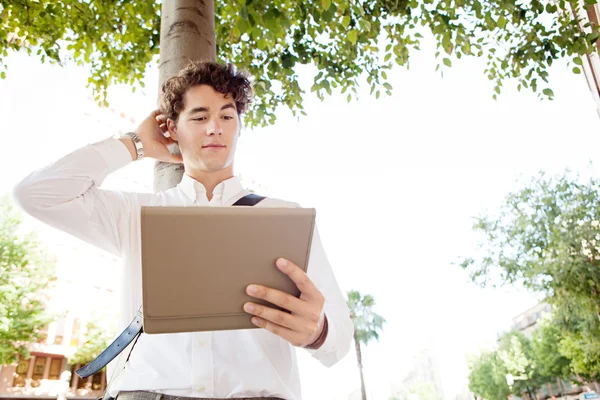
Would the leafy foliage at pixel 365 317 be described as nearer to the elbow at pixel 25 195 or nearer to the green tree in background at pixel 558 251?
the green tree in background at pixel 558 251

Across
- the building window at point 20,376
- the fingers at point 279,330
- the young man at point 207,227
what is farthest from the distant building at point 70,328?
the fingers at point 279,330

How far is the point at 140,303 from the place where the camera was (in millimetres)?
1582

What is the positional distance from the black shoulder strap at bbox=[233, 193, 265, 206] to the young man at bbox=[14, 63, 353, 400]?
5cm

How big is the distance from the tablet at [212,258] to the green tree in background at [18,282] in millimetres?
17616

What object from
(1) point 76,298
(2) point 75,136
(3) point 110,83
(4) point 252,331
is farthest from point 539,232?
(2) point 75,136

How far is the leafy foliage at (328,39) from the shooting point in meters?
4.36

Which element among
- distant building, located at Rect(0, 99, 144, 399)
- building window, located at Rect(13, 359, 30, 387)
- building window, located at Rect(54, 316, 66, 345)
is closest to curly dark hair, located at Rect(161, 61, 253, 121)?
distant building, located at Rect(0, 99, 144, 399)

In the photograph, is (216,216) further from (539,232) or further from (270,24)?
(539,232)

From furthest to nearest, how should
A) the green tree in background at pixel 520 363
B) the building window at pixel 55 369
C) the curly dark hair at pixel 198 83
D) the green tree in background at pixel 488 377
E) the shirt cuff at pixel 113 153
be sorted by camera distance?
the green tree in background at pixel 488 377, the green tree in background at pixel 520 363, the building window at pixel 55 369, the curly dark hair at pixel 198 83, the shirt cuff at pixel 113 153

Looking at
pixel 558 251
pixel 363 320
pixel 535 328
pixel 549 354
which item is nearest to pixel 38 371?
pixel 363 320

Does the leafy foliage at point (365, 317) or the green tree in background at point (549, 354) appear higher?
the leafy foliage at point (365, 317)

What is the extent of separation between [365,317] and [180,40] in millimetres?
33954

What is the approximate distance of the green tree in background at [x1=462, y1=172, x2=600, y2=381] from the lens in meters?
14.9

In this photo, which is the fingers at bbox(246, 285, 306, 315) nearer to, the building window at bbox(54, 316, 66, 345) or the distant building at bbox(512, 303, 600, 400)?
the building window at bbox(54, 316, 66, 345)
